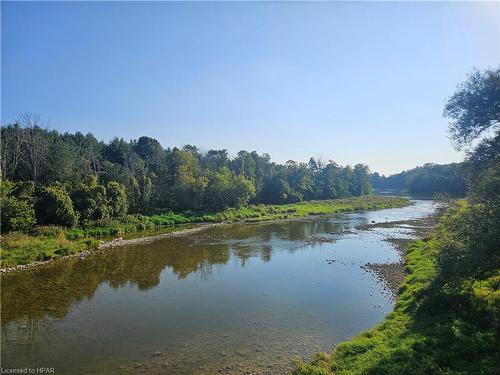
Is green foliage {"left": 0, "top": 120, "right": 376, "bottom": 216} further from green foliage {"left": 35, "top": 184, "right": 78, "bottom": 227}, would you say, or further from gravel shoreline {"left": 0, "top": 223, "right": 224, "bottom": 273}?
gravel shoreline {"left": 0, "top": 223, "right": 224, "bottom": 273}

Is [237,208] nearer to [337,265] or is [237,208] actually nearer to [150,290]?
[337,265]

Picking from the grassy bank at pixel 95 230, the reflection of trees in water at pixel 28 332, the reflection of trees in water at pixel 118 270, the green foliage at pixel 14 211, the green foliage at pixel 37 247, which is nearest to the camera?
the reflection of trees in water at pixel 28 332

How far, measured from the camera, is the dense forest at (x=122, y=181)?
44.9 meters

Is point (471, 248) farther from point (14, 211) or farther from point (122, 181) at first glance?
point (122, 181)

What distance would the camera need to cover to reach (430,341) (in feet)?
46.2

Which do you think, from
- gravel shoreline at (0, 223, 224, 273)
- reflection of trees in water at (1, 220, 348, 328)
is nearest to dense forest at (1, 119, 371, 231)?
gravel shoreline at (0, 223, 224, 273)

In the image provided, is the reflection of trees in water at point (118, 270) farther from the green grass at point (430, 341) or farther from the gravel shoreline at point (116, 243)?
the green grass at point (430, 341)

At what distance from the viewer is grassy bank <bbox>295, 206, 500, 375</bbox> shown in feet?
41.0

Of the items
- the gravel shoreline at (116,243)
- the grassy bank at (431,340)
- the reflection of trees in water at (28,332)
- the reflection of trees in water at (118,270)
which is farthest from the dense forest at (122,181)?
the grassy bank at (431,340)

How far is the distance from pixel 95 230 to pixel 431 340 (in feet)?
144

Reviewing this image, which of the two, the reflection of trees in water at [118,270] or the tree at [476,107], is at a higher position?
the tree at [476,107]

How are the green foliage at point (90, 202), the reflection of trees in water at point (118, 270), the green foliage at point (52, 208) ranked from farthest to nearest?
1. the green foliage at point (90, 202)
2. the green foliage at point (52, 208)
3. the reflection of trees in water at point (118, 270)

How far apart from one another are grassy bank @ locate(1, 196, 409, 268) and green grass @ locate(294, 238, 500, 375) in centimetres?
2856

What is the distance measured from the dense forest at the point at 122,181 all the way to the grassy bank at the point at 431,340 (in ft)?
122
